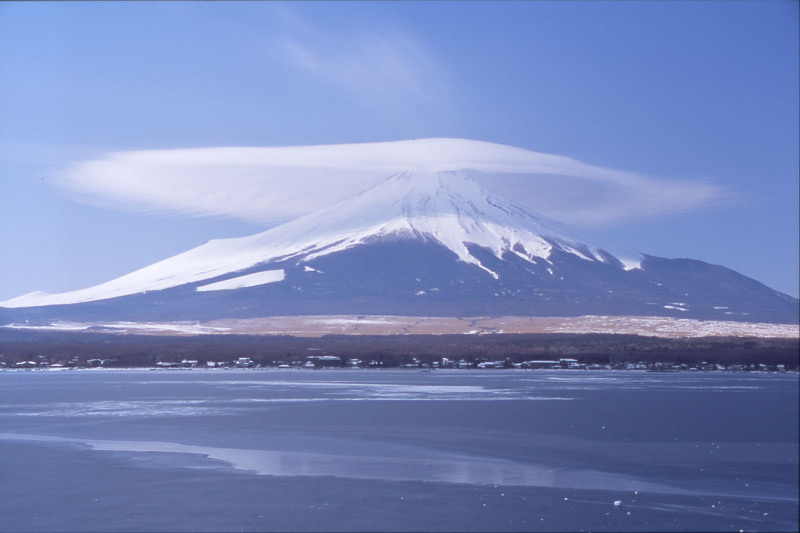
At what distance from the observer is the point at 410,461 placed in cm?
1708

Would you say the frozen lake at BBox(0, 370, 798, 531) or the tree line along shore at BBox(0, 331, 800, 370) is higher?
the tree line along shore at BBox(0, 331, 800, 370)

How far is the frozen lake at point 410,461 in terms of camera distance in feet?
41.0

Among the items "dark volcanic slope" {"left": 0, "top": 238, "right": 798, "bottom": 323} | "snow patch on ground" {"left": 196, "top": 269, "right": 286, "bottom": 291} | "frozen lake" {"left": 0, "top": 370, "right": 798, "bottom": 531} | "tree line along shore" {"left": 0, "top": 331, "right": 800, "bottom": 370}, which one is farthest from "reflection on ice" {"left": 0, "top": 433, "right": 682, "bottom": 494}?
"snow patch on ground" {"left": 196, "top": 269, "right": 286, "bottom": 291}

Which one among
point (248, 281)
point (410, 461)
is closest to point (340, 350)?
point (410, 461)

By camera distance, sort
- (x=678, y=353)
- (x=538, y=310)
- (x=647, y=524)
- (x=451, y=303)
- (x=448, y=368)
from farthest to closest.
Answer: (x=451, y=303)
(x=538, y=310)
(x=448, y=368)
(x=678, y=353)
(x=647, y=524)

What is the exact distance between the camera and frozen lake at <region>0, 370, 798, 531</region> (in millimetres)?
12508

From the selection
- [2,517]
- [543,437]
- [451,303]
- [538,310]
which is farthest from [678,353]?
[451,303]

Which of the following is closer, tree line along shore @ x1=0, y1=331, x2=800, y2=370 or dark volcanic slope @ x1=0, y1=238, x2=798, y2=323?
tree line along shore @ x1=0, y1=331, x2=800, y2=370

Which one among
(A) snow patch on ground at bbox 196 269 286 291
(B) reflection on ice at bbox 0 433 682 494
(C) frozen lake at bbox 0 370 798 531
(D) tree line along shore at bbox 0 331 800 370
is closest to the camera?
(C) frozen lake at bbox 0 370 798 531

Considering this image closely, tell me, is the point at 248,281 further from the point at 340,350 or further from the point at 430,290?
the point at 340,350

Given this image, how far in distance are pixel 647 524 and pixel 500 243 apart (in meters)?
116

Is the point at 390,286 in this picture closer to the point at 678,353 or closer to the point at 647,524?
the point at 678,353

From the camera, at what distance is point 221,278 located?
121625mm

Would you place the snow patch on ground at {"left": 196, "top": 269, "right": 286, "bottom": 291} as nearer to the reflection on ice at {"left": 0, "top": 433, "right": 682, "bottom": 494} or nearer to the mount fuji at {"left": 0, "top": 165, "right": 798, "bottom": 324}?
the mount fuji at {"left": 0, "top": 165, "right": 798, "bottom": 324}
